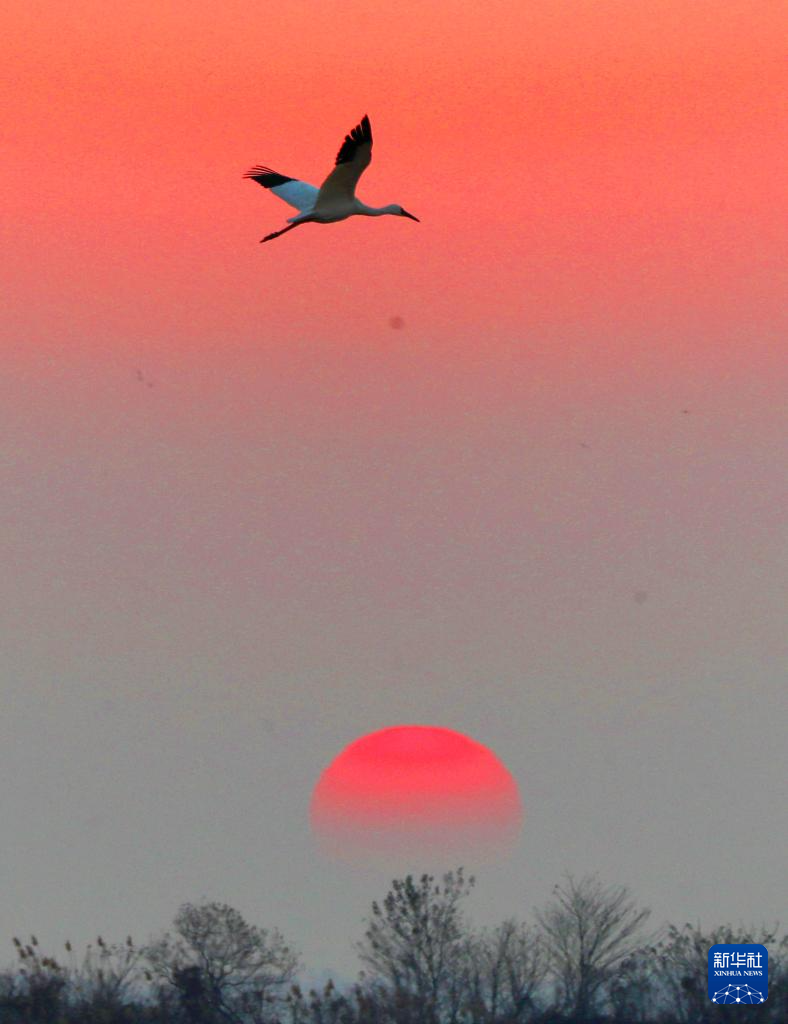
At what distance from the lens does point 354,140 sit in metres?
39.8

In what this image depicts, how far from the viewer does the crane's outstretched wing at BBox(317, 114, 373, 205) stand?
130 feet

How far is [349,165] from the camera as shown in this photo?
4044cm

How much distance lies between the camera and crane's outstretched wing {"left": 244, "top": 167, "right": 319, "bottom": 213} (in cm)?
4428

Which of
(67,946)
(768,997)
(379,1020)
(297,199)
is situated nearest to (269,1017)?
(379,1020)

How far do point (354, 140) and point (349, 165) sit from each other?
27.6 inches

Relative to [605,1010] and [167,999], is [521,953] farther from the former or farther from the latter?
[167,999]

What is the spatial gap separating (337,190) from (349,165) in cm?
103

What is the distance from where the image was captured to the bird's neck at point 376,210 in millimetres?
42816

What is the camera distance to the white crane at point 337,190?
39906 mm

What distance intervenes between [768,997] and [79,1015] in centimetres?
1626

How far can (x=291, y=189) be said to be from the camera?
147 feet

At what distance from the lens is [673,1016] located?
57.3m

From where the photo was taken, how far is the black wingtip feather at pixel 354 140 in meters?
39.4

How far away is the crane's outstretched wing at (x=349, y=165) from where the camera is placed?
39688mm
